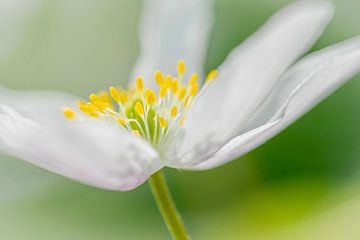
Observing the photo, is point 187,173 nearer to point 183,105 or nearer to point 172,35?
point 172,35

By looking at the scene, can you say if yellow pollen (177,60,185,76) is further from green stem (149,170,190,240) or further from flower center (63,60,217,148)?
green stem (149,170,190,240)

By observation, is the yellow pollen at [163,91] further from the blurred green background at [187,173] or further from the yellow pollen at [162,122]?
the blurred green background at [187,173]

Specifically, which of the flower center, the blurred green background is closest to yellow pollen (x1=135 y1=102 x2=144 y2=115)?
the flower center

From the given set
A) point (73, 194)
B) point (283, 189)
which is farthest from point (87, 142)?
point (73, 194)

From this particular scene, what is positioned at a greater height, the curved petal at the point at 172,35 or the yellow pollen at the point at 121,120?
the curved petal at the point at 172,35

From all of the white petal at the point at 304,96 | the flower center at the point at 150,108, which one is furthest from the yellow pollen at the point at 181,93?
the white petal at the point at 304,96

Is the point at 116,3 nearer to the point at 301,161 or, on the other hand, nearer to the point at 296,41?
the point at 301,161

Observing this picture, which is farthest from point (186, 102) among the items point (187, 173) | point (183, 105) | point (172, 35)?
point (187, 173)

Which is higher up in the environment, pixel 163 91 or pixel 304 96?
pixel 163 91
